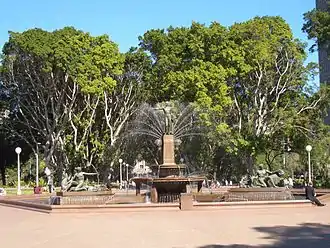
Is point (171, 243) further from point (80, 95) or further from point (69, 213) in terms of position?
point (80, 95)

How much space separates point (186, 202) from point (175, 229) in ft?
19.4

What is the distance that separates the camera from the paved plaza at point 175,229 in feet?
40.2

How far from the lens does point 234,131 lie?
→ 44.7 metres

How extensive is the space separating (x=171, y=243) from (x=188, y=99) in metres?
31.1

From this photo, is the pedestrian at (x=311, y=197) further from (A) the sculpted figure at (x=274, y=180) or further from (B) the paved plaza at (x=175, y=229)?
(A) the sculpted figure at (x=274, y=180)

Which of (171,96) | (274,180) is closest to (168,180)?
(274,180)

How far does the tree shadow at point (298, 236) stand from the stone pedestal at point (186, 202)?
5949mm

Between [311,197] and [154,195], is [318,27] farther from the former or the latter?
[154,195]

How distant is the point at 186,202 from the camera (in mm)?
20641

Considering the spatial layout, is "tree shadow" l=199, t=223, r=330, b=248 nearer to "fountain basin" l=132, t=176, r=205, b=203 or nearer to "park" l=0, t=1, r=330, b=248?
"fountain basin" l=132, t=176, r=205, b=203

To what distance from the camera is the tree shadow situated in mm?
11529

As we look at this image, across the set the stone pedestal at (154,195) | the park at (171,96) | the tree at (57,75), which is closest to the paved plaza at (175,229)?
the stone pedestal at (154,195)

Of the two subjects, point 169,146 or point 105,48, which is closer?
point 169,146

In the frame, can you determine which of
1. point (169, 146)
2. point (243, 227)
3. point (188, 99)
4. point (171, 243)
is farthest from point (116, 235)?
point (188, 99)
